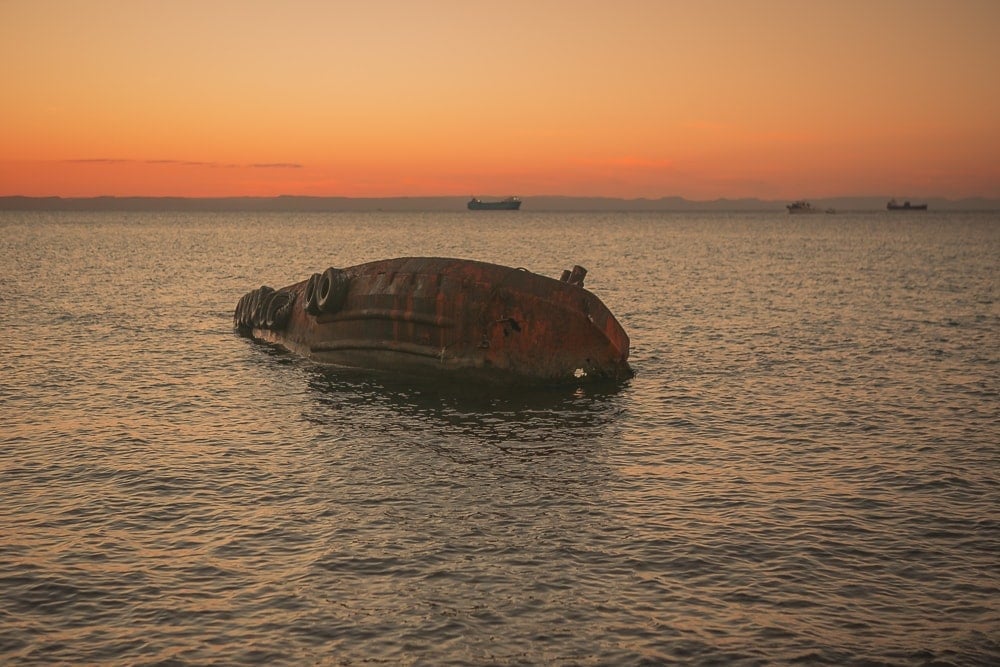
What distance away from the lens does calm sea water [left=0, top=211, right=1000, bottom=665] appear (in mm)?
10117

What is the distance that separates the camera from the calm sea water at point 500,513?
398 inches

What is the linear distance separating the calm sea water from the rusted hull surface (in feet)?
2.70

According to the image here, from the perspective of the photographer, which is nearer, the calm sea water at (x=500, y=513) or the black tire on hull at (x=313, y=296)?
the calm sea water at (x=500, y=513)

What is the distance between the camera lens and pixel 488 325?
2309 cm

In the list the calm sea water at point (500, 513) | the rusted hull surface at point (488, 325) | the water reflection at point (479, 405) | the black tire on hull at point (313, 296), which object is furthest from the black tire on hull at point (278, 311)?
the rusted hull surface at point (488, 325)

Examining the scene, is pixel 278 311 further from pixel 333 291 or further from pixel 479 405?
pixel 479 405

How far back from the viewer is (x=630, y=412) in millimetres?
21844

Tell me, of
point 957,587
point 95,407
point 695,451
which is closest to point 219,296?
point 95,407

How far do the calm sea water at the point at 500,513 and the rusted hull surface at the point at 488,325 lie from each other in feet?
2.70

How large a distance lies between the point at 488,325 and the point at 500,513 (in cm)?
935

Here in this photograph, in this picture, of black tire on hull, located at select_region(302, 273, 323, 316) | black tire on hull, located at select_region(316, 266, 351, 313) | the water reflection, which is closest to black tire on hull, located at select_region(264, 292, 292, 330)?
black tire on hull, located at select_region(302, 273, 323, 316)

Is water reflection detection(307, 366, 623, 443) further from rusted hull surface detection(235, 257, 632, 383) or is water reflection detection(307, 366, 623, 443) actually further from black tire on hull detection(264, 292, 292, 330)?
black tire on hull detection(264, 292, 292, 330)

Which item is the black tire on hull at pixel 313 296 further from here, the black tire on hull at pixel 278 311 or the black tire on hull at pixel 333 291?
the black tire on hull at pixel 278 311

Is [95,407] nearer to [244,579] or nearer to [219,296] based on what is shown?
[244,579]
